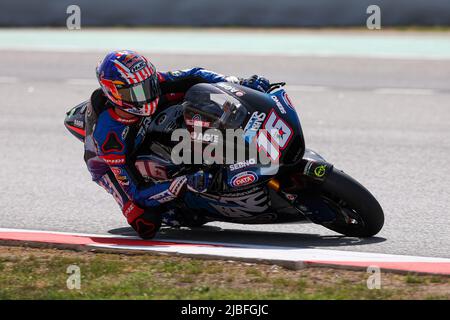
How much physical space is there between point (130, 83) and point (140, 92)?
9cm

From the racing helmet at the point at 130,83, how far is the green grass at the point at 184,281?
1.00m

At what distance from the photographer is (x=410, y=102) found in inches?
492

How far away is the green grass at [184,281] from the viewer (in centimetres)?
552

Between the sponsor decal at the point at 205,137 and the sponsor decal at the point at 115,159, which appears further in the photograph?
the sponsor decal at the point at 115,159

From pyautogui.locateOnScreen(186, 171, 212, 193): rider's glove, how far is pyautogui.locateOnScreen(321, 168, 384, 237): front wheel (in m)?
0.77

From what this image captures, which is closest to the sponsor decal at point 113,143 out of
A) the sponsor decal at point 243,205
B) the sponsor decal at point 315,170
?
the sponsor decal at point 243,205

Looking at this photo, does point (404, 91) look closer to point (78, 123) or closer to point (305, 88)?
point (305, 88)

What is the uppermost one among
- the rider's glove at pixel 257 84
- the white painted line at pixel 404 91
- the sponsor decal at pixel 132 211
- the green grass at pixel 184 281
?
the white painted line at pixel 404 91

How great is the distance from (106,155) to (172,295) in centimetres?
157

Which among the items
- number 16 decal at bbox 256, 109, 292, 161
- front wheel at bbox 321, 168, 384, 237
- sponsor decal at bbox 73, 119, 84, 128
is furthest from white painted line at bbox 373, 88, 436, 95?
number 16 decal at bbox 256, 109, 292, 161

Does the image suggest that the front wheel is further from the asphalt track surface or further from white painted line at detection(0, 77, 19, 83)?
white painted line at detection(0, 77, 19, 83)

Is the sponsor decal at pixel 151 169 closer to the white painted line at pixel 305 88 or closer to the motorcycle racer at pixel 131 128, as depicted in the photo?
the motorcycle racer at pixel 131 128

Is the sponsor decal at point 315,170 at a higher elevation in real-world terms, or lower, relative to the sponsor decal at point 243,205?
higher

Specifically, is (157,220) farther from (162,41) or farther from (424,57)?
(162,41)
